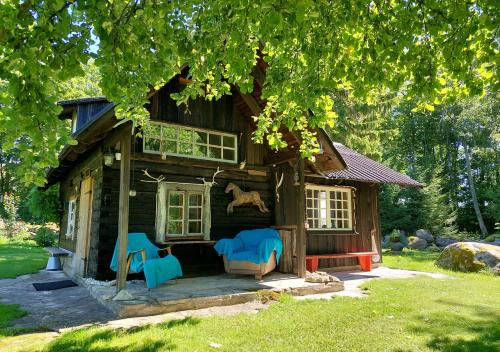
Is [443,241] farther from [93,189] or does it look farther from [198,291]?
[93,189]

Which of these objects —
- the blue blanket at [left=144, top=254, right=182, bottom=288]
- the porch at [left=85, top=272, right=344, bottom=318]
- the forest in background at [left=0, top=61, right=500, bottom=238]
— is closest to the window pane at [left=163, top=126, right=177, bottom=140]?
→ the blue blanket at [left=144, top=254, right=182, bottom=288]

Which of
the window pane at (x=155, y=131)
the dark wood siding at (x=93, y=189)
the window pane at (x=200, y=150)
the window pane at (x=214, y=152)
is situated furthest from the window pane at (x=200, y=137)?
the dark wood siding at (x=93, y=189)

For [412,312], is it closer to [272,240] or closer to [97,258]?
[272,240]

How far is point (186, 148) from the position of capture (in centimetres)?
836

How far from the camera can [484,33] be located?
437 centimetres

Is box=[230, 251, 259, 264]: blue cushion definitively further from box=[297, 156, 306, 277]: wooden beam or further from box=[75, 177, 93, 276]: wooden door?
box=[75, 177, 93, 276]: wooden door

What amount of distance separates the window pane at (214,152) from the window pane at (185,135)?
1.79 ft

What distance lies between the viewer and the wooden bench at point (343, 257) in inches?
380

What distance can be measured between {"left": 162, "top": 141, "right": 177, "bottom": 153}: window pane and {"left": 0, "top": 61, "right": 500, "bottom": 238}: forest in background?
653 cm

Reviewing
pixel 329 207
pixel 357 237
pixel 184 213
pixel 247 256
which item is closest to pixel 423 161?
pixel 357 237

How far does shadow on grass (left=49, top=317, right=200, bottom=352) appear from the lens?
13.1 feet

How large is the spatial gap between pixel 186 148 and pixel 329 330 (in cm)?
509

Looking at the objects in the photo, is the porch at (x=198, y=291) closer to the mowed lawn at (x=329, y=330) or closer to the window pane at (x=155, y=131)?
the mowed lawn at (x=329, y=330)

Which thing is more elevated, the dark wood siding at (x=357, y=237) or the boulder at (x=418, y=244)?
the dark wood siding at (x=357, y=237)
